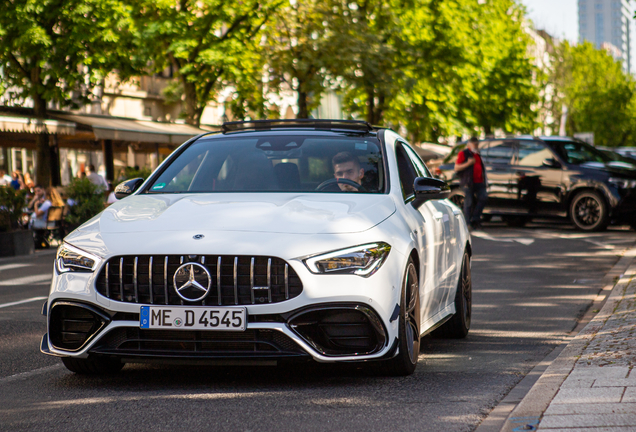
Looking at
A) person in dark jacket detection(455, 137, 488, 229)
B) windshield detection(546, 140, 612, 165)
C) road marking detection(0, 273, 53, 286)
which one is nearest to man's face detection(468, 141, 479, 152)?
person in dark jacket detection(455, 137, 488, 229)

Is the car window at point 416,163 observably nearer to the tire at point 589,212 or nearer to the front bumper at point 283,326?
the front bumper at point 283,326

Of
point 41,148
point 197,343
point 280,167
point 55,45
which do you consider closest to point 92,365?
point 197,343

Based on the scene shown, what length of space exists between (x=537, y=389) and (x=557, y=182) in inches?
603

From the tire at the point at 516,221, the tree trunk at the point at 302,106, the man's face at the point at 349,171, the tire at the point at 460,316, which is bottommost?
the tire at the point at 516,221

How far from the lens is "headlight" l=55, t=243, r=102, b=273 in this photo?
5.09 m

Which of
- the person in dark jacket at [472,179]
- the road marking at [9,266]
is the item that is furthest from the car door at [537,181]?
the road marking at [9,266]

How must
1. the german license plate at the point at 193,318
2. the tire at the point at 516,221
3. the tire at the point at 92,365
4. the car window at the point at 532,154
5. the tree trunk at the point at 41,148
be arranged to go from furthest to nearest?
1. the tree trunk at the point at 41,148
2. the tire at the point at 516,221
3. the car window at the point at 532,154
4. the tire at the point at 92,365
5. the german license plate at the point at 193,318

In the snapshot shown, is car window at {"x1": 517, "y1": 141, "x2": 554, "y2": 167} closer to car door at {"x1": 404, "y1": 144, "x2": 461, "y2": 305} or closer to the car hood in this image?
car door at {"x1": 404, "y1": 144, "x2": 461, "y2": 305}

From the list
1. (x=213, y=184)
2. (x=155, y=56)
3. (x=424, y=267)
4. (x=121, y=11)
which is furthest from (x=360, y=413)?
(x=155, y=56)

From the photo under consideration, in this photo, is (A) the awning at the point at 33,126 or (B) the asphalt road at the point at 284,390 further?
(A) the awning at the point at 33,126

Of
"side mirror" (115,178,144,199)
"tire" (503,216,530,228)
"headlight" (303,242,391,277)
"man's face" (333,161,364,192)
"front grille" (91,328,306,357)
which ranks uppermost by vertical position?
"man's face" (333,161,364,192)

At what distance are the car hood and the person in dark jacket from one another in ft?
45.3

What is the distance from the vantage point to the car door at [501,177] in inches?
801

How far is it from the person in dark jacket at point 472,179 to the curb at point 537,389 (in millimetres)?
11405
